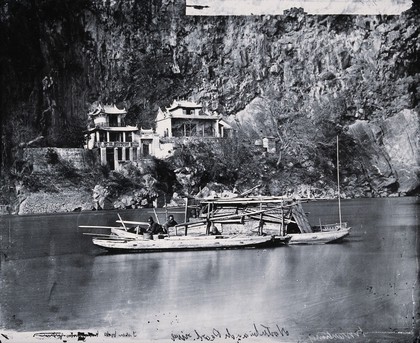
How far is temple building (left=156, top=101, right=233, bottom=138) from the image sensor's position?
16.8 metres

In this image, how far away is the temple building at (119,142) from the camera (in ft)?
50.1

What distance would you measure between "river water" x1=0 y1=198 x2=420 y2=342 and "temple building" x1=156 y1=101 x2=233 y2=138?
5.91 meters

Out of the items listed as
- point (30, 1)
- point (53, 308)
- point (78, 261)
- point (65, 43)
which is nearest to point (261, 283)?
point (53, 308)

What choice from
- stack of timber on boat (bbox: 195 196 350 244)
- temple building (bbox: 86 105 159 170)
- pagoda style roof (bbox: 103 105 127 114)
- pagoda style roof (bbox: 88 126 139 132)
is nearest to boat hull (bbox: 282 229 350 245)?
stack of timber on boat (bbox: 195 196 350 244)

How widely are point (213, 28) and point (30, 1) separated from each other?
9.13 m

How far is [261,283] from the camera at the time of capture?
26.9 ft

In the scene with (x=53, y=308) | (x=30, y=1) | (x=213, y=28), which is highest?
(x=213, y=28)

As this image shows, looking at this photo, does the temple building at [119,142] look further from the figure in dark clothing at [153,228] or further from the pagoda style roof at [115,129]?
the figure in dark clothing at [153,228]

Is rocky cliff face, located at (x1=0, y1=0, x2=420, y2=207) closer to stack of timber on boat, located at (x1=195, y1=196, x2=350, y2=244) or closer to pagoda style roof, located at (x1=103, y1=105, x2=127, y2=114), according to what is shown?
pagoda style roof, located at (x1=103, y1=105, x2=127, y2=114)

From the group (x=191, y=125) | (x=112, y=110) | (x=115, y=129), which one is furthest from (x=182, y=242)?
(x=112, y=110)

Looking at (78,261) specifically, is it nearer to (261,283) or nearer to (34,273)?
(34,273)

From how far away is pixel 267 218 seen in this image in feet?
38.2

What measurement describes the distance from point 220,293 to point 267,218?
13.7 ft

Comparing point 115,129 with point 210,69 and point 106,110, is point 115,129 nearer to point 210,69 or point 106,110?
point 106,110
